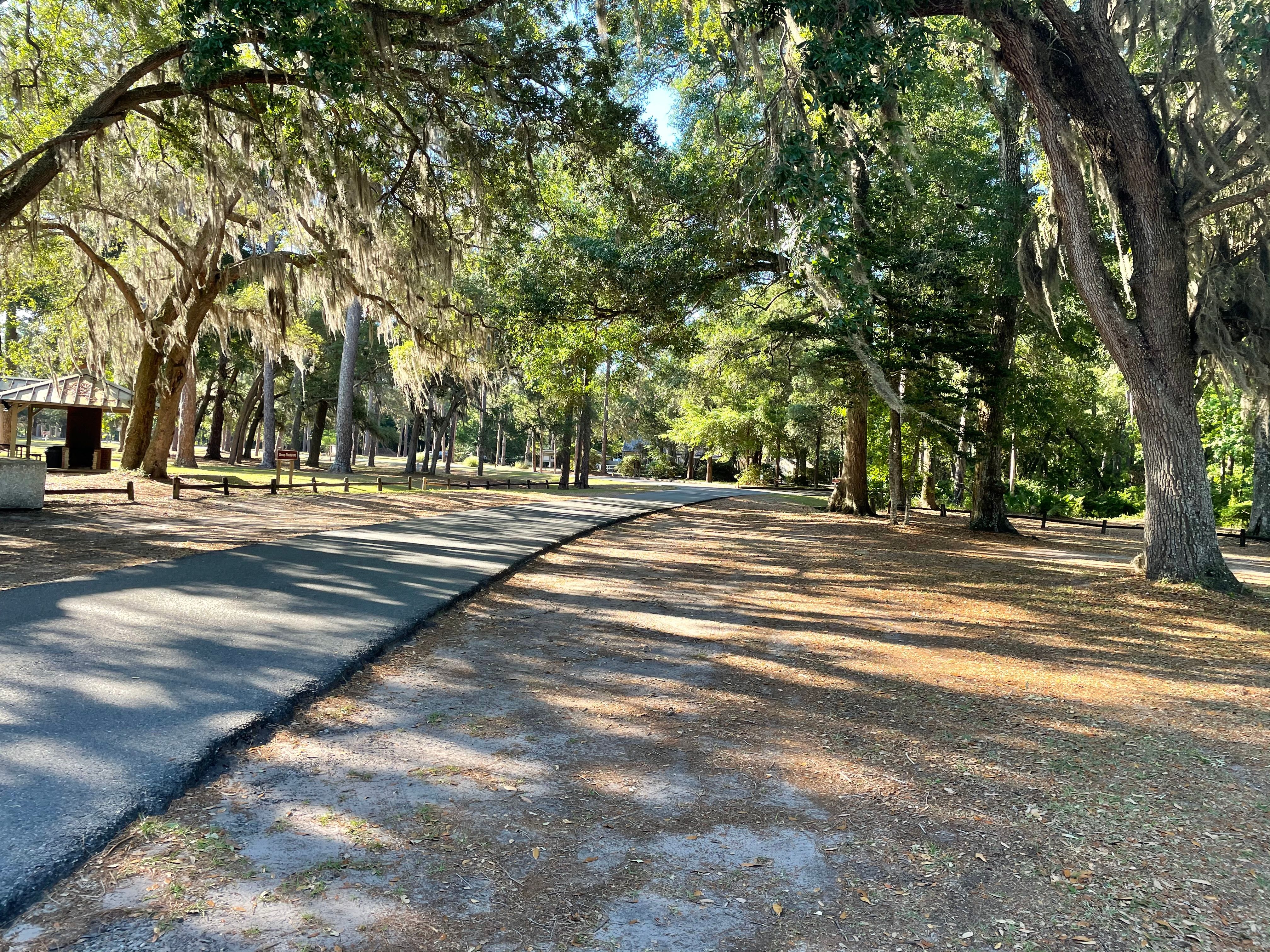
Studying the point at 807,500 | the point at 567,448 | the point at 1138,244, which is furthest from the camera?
the point at 567,448

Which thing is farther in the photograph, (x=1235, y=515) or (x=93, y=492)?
(x=1235, y=515)

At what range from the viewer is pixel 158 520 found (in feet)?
42.7

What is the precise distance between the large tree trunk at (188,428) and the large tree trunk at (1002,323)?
26.5 metres

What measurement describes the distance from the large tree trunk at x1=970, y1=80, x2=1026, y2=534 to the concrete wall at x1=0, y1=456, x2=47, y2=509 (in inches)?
668

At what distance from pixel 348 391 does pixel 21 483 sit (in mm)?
17997

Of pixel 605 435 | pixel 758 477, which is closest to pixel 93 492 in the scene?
pixel 758 477

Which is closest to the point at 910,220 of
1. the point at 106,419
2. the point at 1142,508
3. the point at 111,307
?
the point at 111,307

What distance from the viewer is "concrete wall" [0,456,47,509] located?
12.5 meters

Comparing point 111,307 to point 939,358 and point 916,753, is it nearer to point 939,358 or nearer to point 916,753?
point 939,358

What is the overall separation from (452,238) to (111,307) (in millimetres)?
11573

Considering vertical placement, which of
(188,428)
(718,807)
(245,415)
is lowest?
(718,807)

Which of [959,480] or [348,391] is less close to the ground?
[348,391]

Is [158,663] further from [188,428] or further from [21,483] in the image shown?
[188,428]

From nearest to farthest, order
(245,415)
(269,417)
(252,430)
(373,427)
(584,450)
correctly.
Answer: (269,417)
(584,450)
(245,415)
(373,427)
(252,430)
